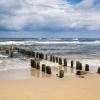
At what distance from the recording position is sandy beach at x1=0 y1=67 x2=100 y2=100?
42.7ft

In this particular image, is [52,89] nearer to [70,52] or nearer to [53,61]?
[53,61]

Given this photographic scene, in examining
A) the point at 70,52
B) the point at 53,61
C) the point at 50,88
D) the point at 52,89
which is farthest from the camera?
the point at 70,52

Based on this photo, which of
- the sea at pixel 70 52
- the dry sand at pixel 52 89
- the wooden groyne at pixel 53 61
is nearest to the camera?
the dry sand at pixel 52 89

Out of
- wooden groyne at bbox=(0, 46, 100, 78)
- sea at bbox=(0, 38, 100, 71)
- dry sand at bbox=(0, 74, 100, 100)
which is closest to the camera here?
dry sand at bbox=(0, 74, 100, 100)

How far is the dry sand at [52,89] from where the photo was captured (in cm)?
1302

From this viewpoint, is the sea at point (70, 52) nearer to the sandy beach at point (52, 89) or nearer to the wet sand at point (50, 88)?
the wet sand at point (50, 88)

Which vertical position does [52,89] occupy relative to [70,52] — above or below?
above

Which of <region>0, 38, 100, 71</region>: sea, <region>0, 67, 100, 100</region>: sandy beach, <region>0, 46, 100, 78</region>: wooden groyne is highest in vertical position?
<region>0, 46, 100, 78</region>: wooden groyne

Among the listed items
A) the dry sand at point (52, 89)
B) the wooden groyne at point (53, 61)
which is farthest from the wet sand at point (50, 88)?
the wooden groyne at point (53, 61)

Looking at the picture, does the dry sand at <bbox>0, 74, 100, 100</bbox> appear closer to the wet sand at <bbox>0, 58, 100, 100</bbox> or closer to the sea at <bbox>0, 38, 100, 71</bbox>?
the wet sand at <bbox>0, 58, 100, 100</bbox>

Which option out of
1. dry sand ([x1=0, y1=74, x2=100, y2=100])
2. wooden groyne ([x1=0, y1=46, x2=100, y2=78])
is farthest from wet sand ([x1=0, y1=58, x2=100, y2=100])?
wooden groyne ([x1=0, y1=46, x2=100, y2=78])

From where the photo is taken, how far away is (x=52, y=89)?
48.3 ft

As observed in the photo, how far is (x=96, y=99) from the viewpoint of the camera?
12656mm

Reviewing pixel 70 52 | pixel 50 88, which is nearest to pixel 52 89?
pixel 50 88
